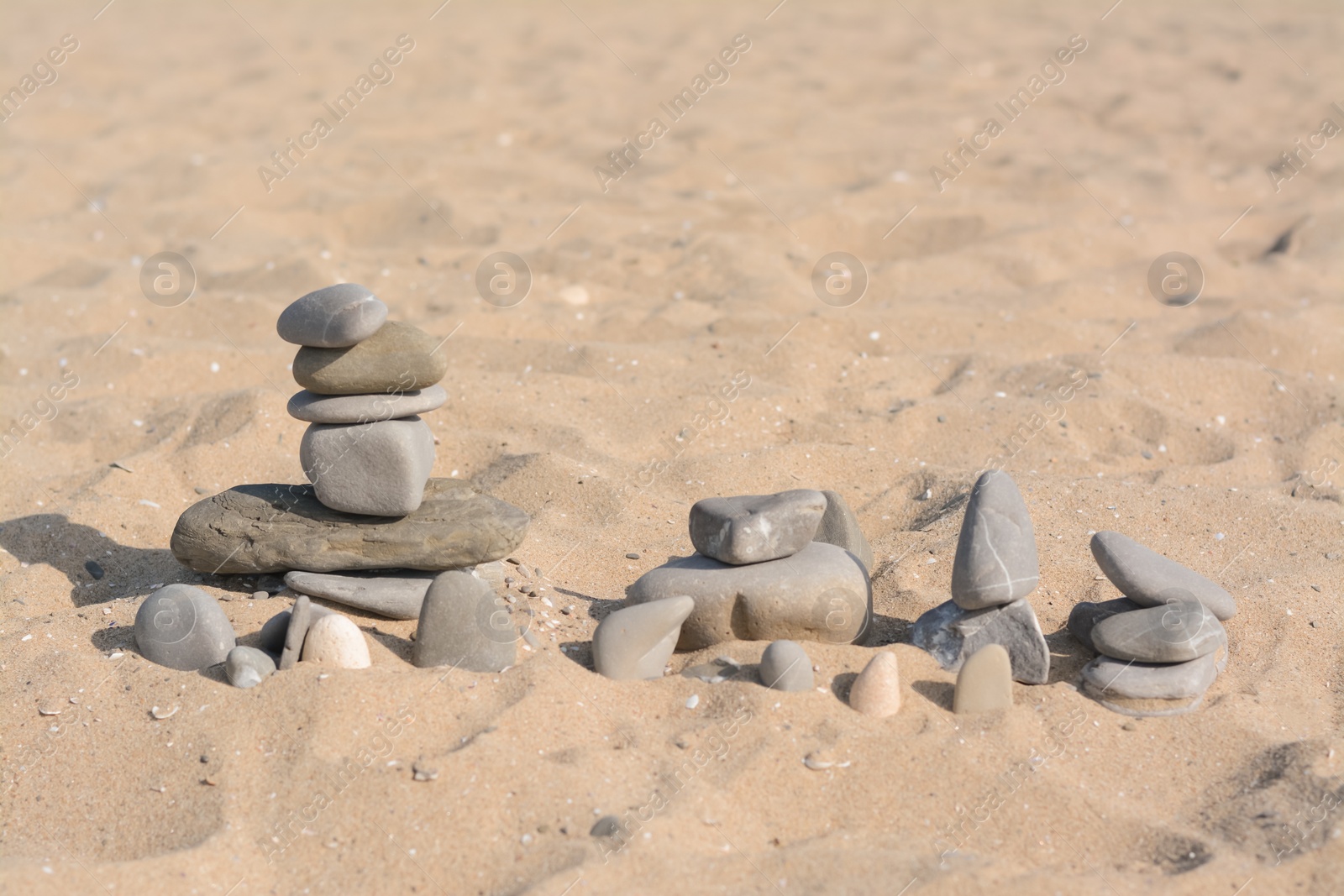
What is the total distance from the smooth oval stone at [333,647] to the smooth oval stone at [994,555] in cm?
168

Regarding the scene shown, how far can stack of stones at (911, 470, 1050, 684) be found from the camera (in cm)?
317

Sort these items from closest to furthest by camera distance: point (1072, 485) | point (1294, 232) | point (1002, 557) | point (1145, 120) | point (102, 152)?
point (1002, 557), point (1072, 485), point (1294, 232), point (102, 152), point (1145, 120)

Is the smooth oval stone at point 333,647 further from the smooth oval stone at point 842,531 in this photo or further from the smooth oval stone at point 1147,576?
the smooth oval stone at point 1147,576

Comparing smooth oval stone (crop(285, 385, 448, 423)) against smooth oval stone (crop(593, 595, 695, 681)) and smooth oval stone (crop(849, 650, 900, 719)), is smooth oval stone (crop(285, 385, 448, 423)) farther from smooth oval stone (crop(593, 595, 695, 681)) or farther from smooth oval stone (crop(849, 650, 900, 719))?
smooth oval stone (crop(849, 650, 900, 719))

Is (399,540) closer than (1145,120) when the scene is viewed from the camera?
Yes

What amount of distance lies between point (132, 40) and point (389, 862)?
35.5ft

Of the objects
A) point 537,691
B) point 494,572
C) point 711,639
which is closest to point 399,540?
point 494,572

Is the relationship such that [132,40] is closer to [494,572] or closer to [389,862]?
[494,572]

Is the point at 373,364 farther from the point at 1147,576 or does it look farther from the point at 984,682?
the point at 1147,576

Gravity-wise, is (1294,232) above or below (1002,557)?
below

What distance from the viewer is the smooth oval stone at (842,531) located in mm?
3652

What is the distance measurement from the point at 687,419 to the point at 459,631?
73.7 inches

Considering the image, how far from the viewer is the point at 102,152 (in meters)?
8.14

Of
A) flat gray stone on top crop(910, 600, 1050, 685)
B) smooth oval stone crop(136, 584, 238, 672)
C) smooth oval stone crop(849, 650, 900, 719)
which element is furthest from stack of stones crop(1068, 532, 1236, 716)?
smooth oval stone crop(136, 584, 238, 672)
